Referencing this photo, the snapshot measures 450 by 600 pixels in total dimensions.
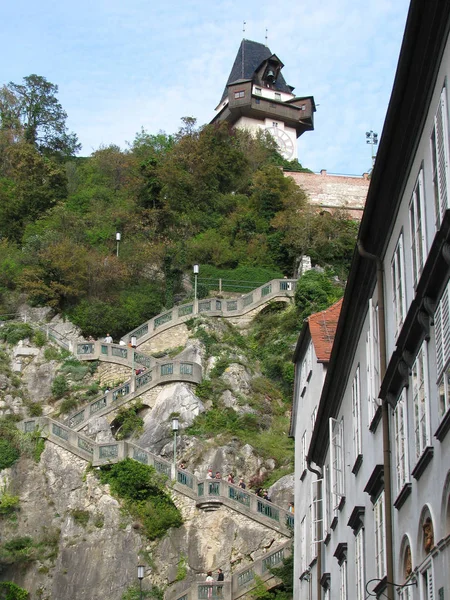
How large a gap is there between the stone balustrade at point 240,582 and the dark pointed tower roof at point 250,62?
61504 millimetres

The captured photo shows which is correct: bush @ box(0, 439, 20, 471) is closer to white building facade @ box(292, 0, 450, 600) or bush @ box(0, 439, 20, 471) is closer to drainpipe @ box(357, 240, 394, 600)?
white building facade @ box(292, 0, 450, 600)

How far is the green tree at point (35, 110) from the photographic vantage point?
298 ft

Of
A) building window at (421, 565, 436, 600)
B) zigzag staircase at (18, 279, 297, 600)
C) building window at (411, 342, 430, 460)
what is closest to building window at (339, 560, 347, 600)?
building window at (411, 342, 430, 460)

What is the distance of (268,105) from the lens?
90938 mm

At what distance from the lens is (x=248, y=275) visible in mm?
66125

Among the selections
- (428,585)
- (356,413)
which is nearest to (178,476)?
(356,413)

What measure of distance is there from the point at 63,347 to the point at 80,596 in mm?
18605

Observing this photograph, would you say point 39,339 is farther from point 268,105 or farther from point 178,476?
point 268,105

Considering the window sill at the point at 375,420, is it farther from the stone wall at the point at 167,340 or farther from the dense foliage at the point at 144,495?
the stone wall at the point at 167,340

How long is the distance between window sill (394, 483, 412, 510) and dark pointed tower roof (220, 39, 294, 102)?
3191 inches

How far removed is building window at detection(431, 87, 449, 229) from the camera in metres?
12.7

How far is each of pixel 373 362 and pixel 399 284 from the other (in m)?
2.49

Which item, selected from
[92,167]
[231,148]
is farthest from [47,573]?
[92,167]

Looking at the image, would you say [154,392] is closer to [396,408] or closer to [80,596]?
[80,596]
